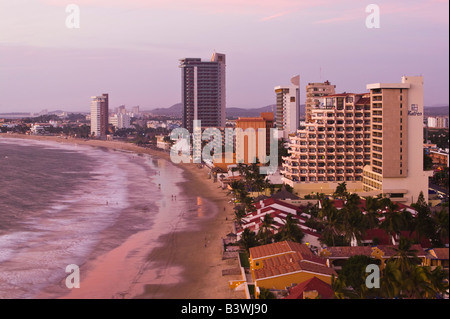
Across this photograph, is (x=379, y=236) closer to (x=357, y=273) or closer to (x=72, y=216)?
(x=357, y=273)

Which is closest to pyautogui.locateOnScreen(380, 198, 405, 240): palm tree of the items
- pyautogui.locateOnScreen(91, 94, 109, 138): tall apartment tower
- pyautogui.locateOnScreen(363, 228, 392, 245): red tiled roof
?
pyautogui.locateOnScreen(363, 228, 392, 245): red tiled roof

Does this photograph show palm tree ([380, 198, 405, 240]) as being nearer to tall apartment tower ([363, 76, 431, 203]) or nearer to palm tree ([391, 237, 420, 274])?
palm tree ([391, 237, 420, 274])

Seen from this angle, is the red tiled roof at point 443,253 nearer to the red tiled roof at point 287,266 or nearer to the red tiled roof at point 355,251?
the red tiled roof at point 355,251

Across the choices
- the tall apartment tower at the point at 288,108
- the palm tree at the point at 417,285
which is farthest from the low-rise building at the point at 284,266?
the tall apartment tower at the point at 288,108
